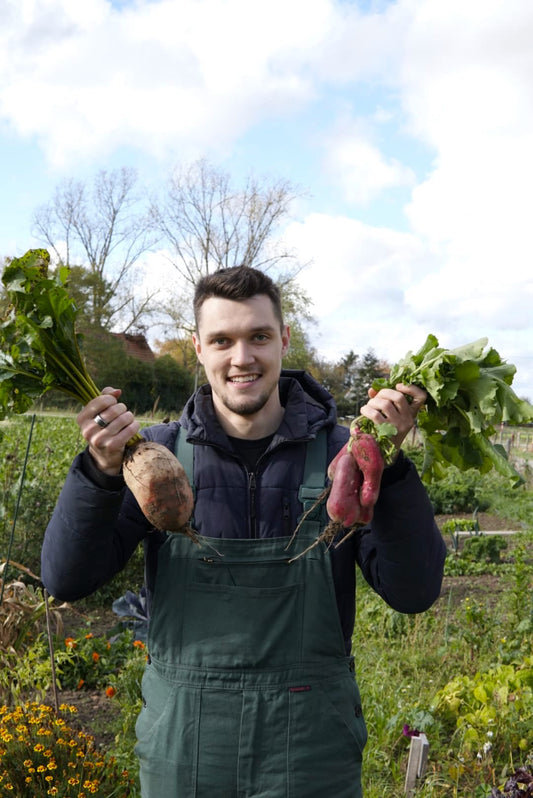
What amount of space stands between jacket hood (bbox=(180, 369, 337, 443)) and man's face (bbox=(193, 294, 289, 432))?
82 mm

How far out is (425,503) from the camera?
7.14 ft

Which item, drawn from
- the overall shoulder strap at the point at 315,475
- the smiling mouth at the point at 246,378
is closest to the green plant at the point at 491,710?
the overall shoulder strap at the point at 315,475

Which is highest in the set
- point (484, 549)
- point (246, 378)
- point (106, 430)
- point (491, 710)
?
point (246, 378)

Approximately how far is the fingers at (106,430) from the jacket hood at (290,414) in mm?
294

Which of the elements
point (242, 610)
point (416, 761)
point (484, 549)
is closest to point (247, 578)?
point (242, 610)

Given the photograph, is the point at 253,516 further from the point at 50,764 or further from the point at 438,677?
the point at 438,677

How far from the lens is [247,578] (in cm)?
226

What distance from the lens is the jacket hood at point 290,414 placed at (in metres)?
2.44

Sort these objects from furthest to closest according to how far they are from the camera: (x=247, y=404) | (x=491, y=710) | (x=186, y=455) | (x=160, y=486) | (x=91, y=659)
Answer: (x=91, y=659) < (x=491, y=710) < (x=186, y=455) < (x=247, y=404) < (x=160, y=486)

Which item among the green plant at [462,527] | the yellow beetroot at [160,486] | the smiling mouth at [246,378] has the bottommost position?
the green plant at [462,527]

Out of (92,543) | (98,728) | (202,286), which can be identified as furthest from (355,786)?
(98,728)

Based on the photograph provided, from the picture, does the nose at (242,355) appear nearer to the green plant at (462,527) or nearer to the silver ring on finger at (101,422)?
the silver ring on finger at (101,422)

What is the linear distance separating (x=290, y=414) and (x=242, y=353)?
291 millimetres

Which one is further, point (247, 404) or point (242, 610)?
point (247, 404)
